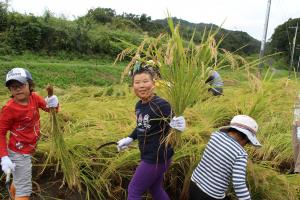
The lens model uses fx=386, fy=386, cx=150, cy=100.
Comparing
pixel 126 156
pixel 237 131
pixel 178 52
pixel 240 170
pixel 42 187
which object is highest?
pixel 178 52

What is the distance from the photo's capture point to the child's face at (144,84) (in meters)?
2.49

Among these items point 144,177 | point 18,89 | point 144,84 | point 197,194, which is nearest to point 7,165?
point 18,89

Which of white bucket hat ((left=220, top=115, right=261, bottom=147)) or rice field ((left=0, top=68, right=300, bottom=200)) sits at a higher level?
white bucket hat ((left=220, top=115, right=261, bottom=147))

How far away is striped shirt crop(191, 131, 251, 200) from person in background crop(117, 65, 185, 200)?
0.27 m

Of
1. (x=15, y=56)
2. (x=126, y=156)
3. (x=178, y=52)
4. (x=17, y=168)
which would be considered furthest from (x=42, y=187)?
(x=15, y=56)

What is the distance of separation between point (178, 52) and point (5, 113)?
117 centimetres

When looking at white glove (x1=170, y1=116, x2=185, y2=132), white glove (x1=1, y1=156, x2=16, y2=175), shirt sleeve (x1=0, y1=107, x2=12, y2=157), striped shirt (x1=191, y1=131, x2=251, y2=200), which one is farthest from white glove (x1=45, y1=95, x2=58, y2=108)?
striped shirt (x1=191, y1=131, x2=251, y2=200)

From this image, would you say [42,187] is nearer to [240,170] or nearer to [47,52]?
[240,170]

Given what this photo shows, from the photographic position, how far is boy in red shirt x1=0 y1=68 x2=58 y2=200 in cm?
247

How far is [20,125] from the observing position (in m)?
2.55

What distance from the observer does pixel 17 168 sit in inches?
101

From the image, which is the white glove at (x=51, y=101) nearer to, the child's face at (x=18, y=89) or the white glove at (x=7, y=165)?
the child's face at (x=18, y=89)

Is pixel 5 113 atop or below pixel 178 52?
below

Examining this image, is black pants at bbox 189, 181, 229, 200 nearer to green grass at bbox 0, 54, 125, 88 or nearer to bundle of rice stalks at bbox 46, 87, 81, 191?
bundle of rice stalks at bbox 46, 87, 81, 191
